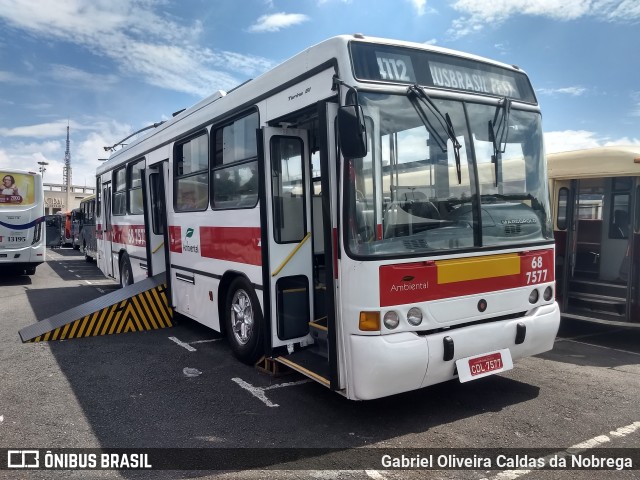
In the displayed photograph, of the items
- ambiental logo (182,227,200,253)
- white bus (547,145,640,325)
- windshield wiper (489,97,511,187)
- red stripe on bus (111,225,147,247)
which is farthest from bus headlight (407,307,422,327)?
red stripe on bus (111,225,147,247)

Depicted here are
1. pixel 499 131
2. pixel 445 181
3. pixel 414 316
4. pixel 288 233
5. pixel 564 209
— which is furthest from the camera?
pixel 564 209

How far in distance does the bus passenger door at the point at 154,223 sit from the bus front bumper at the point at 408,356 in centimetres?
524

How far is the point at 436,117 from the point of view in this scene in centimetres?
425

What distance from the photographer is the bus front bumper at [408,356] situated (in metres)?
3.81

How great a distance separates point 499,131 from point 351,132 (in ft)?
5.52

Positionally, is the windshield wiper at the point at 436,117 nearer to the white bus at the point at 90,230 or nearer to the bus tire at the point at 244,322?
the bus tire at the point at 244,322

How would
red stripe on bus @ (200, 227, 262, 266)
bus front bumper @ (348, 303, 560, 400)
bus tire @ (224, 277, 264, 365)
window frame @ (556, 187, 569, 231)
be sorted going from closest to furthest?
bus front bumper @ (348, 303, 560, 400) < red stripe on bus @ (200, 227, 262, 266) < bus tire @ (224, 277, 264, 365) < window frame @ (556, 187, 569, 231)

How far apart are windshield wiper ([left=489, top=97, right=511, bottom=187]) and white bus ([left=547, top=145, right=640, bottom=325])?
3.32 metres

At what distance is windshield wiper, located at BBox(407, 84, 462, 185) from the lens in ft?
13.6

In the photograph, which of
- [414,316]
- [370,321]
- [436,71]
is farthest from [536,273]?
[436,71]

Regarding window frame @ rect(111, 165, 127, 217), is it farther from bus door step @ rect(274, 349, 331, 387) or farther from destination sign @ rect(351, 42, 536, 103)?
destination sign @ rect(351, 42, 536, 103)

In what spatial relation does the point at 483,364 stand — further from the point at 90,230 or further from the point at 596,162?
the point at 90,230

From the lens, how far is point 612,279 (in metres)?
8.14

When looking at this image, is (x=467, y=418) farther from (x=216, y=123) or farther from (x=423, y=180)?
(x=216, y=123)
